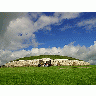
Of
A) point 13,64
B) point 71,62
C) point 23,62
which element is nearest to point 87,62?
point 71,62

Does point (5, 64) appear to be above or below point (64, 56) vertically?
below

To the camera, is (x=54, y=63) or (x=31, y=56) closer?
(x=54, y=63)

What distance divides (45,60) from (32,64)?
5807 mm

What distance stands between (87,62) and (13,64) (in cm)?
3253

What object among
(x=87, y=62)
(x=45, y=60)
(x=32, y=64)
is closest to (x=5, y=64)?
(x=32, y=64)

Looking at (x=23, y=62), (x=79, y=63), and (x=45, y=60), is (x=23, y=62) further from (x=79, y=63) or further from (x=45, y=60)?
(x=79, y=63)

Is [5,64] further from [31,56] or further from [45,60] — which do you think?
[45,60]

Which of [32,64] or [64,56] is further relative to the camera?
[64,56]

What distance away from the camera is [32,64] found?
42.4 m

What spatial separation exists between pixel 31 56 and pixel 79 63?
2577 cm

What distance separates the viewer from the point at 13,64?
43.9 m

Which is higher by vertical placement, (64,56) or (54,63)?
(64,56)

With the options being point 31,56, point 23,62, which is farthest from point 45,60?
point 31,56

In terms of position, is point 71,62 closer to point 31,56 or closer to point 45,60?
point 45,60
